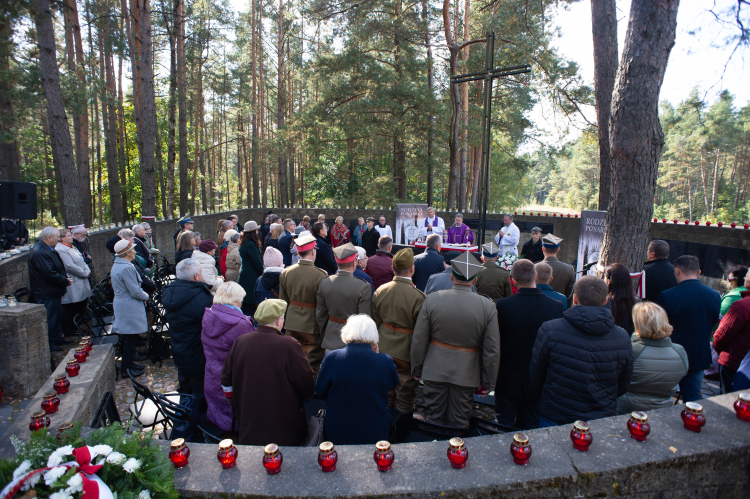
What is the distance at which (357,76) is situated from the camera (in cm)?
1673

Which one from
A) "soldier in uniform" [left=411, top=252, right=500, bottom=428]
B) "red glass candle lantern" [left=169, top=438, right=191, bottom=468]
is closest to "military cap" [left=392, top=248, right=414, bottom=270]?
"soldier in uniform" [left=411, top=252, right=500, bottom=428]

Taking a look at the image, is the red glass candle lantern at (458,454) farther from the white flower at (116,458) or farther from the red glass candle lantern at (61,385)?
the red glass candle lantern at (61,385)

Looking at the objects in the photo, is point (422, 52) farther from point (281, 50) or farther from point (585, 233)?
point (585, 233)

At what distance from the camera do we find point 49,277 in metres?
5.27

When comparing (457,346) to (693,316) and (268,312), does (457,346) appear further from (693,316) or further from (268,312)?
(693,316)

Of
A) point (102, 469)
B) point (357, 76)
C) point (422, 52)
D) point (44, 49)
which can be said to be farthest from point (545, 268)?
point (422, 52)

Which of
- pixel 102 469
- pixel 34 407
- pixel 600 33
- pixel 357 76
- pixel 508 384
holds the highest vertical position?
pixel 357 76

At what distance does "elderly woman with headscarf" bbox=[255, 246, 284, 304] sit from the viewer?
17.3 feet

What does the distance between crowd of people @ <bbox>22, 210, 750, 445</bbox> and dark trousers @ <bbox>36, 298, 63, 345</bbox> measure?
0.02m

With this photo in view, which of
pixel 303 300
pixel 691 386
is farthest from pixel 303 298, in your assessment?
pixel 691 386

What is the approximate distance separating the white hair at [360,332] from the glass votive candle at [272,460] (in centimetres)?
86

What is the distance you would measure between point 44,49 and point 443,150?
1806 centimetres

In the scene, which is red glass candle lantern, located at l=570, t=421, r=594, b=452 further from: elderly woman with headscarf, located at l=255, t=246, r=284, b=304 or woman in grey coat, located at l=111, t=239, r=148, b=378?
woman in grey coat, located at l=111, t=239, r=148, b=378

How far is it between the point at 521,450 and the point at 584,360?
1.05 meters
